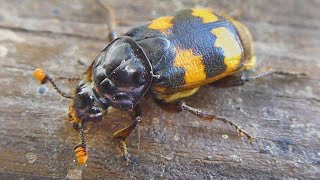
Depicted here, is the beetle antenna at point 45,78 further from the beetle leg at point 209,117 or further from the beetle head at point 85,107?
the beetle leg at point 209,117

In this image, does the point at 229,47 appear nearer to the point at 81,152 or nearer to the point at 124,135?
the point at 124,135

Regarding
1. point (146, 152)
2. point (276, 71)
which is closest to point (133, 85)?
point (146, 152)

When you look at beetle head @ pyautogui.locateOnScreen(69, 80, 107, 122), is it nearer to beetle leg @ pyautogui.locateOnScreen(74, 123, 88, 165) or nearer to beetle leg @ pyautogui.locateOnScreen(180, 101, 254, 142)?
beetle leg @ pyautogui.locateOnScreen(74, 123, 88, 165)

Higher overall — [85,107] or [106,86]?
[106,86]

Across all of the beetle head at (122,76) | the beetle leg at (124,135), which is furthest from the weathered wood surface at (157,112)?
the beetle head at (122,76)

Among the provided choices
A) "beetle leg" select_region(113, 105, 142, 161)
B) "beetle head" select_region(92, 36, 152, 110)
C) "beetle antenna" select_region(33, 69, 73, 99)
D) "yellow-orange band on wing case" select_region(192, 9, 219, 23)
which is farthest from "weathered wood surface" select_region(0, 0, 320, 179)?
"yellow-orange band on wing case" select_region(192, 9, 219, 23)

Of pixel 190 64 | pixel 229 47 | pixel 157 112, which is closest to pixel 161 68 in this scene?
pixel 190 64
